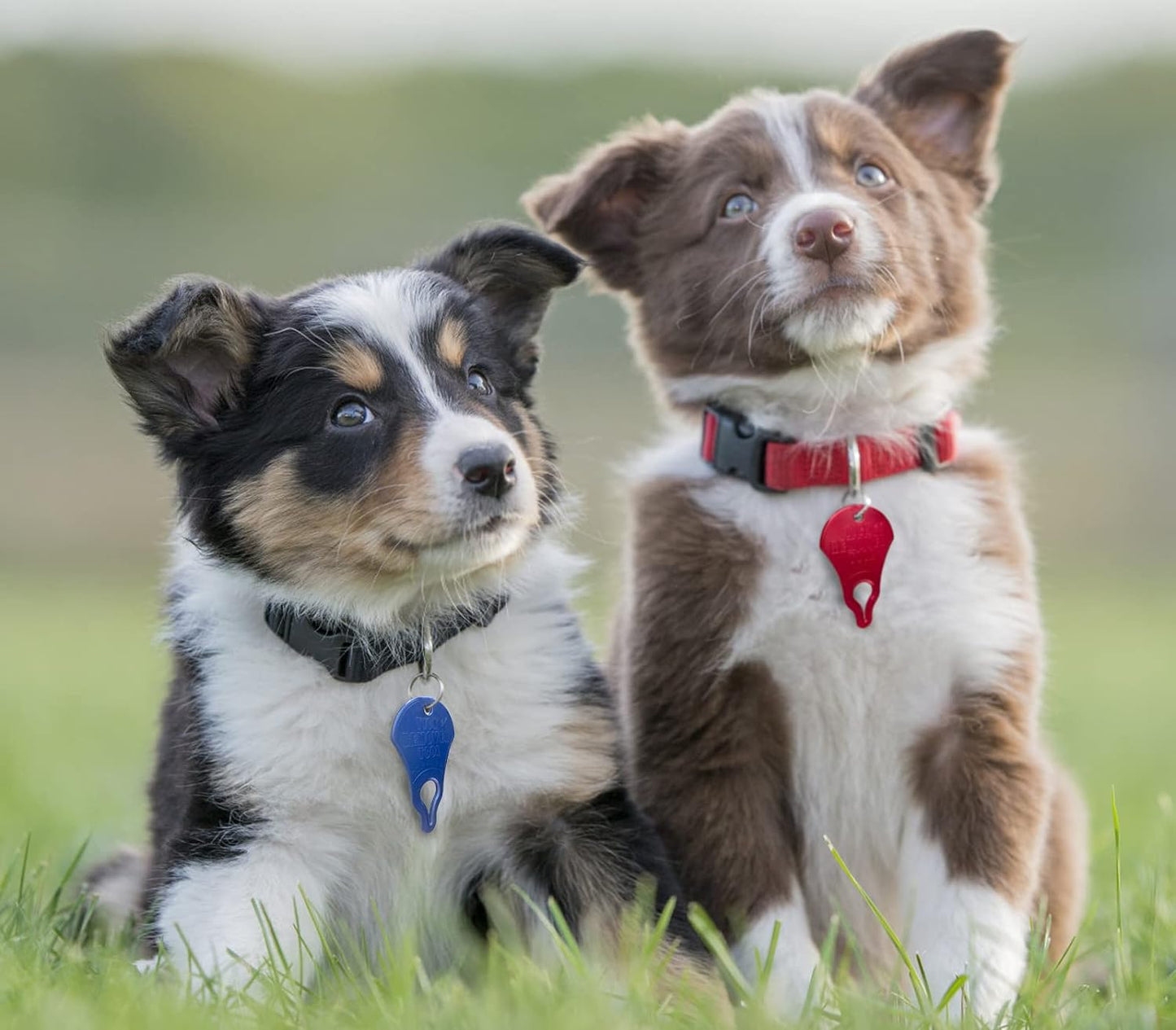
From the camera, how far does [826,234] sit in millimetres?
3840

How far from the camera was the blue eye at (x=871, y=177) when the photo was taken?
4.17 m

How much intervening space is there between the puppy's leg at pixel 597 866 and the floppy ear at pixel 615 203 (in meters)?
1.54

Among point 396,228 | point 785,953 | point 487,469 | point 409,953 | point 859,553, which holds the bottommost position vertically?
point 396,228

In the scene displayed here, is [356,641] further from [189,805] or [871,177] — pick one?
[871,177]

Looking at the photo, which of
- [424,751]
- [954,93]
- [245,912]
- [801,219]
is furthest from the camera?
[954,93]

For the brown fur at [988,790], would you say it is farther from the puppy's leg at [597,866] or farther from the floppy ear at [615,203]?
the floppy ear at [615,203]

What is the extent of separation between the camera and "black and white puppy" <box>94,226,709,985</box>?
3.52 metres

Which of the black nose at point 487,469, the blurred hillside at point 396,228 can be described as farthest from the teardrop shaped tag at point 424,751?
the blurred hillside at point 396,228

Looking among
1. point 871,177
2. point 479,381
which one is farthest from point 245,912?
point 871,177

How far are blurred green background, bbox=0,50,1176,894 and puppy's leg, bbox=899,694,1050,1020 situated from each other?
0.60m

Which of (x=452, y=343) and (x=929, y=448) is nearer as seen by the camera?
(x=452, y=343)

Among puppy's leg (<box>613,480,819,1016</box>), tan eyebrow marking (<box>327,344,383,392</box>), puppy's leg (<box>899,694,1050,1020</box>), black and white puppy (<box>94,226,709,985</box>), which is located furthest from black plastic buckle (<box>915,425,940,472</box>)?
tan eyebrow marking (<box>327,344,383,392</box>)

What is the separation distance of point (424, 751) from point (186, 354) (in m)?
1.07

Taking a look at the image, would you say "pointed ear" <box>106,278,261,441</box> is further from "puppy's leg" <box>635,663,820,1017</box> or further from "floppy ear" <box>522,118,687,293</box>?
"puppy's leg" <box>635,663,820,1017</box>
